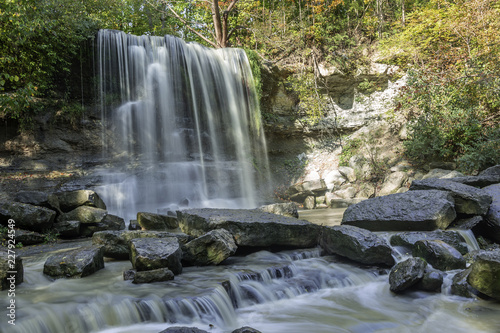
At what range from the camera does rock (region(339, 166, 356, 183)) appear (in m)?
13.1

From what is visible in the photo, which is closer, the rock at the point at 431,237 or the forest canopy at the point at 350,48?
the rock at the point at 431,237

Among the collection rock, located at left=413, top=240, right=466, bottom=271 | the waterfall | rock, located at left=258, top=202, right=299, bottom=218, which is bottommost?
rock, located at left=413, top=240, right=466, bottom=271

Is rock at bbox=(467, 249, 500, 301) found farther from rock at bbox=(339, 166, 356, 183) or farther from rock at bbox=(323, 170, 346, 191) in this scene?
rock at bbox=(339, 166, 356, 183)

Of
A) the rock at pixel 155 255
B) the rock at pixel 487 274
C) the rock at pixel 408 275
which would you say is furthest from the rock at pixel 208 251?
the rock at pixel 487 274

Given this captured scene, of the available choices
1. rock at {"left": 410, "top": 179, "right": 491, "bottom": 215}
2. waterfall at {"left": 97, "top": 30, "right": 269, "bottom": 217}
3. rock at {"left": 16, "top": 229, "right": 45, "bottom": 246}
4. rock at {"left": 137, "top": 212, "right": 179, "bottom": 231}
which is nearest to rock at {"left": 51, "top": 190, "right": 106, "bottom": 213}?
rock at {"left": 16, "top": 229, "right": 45, "bottom": 246}

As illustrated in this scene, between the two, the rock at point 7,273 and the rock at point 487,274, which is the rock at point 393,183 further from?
the rock at point 7,273

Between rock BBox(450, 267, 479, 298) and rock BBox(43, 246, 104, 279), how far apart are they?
432cm

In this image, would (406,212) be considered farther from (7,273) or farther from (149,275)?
(7,273)

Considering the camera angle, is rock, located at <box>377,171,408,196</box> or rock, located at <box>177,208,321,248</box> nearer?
rock, located at <box>177,208,321,248</box>

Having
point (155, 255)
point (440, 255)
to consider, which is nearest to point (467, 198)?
point (440, 255)

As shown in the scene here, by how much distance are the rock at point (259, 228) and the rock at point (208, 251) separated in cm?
53

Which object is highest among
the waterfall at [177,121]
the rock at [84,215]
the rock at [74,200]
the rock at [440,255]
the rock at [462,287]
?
the waterfall at [177,121]

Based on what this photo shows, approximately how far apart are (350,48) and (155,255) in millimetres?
13785

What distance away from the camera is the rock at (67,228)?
6.38 m
